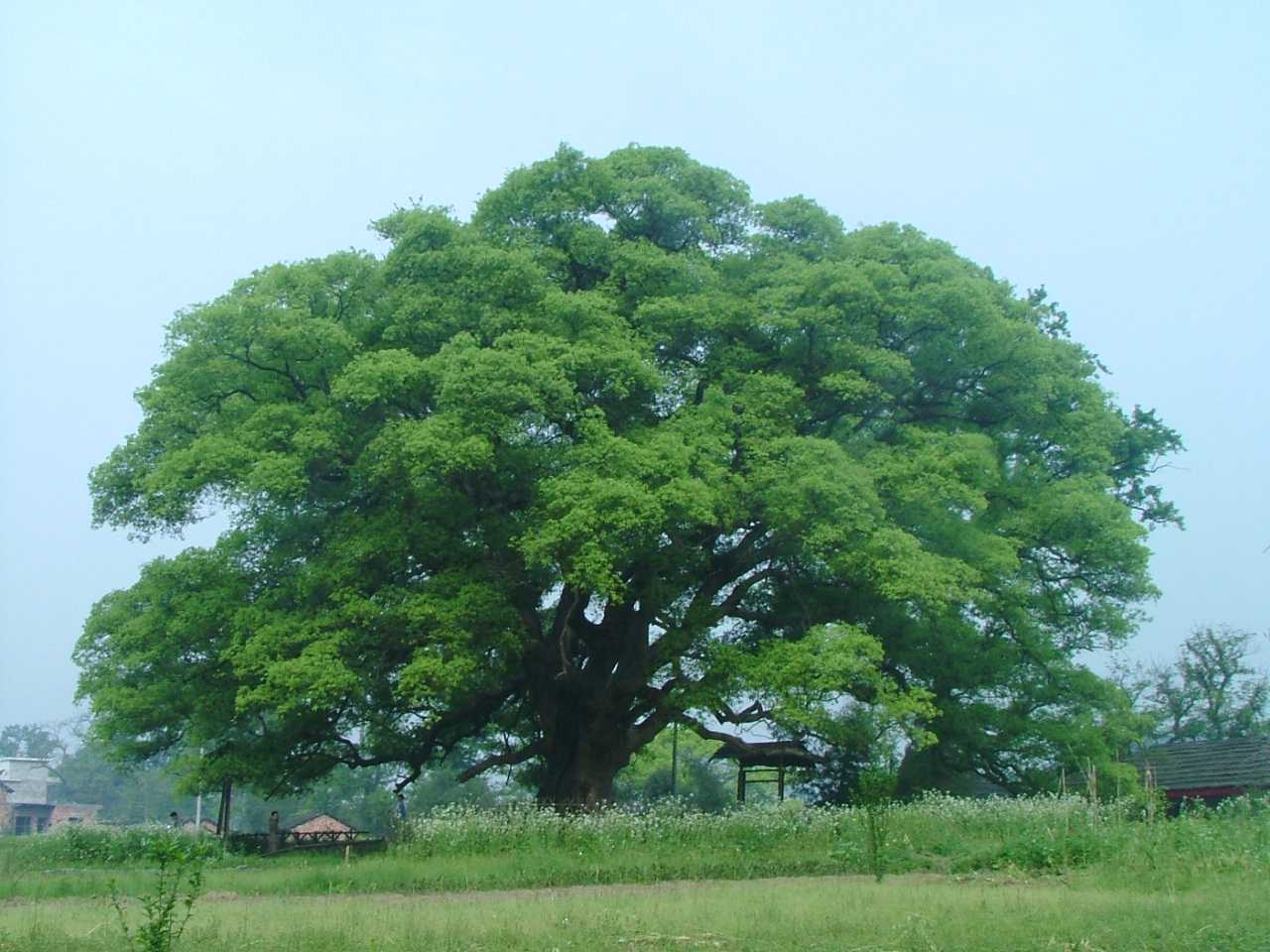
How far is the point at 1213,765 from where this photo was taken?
29891 millimetres

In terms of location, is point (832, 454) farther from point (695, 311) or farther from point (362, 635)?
point (362, 635)

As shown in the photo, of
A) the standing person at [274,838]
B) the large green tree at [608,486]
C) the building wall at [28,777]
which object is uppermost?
the large green tree at [608,486]

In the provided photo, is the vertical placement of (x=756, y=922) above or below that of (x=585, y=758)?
below

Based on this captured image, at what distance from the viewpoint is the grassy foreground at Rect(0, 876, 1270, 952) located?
9.58m

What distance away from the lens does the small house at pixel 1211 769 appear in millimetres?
28438

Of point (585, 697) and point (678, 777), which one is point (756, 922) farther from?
point (678, 777)

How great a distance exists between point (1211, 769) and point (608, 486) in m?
18.1

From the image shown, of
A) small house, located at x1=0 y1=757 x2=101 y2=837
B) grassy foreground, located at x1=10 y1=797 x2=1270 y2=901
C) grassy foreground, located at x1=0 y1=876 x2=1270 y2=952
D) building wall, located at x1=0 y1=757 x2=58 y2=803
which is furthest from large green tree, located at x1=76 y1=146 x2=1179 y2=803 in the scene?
building wall, located at x1=0 y1=757 x2=58 y2=803

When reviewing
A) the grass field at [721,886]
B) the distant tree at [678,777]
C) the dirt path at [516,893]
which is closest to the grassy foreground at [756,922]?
the grass field at [721,886]

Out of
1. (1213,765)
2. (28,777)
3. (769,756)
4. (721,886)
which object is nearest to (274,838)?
(769,756)

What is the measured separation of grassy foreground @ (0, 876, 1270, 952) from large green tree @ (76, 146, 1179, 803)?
7947 mm

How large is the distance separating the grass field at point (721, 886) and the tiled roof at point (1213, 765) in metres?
11.0

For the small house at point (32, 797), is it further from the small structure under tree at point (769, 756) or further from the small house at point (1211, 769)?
the small house at point (1211, 769)

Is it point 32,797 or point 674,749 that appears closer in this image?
point 674,749
